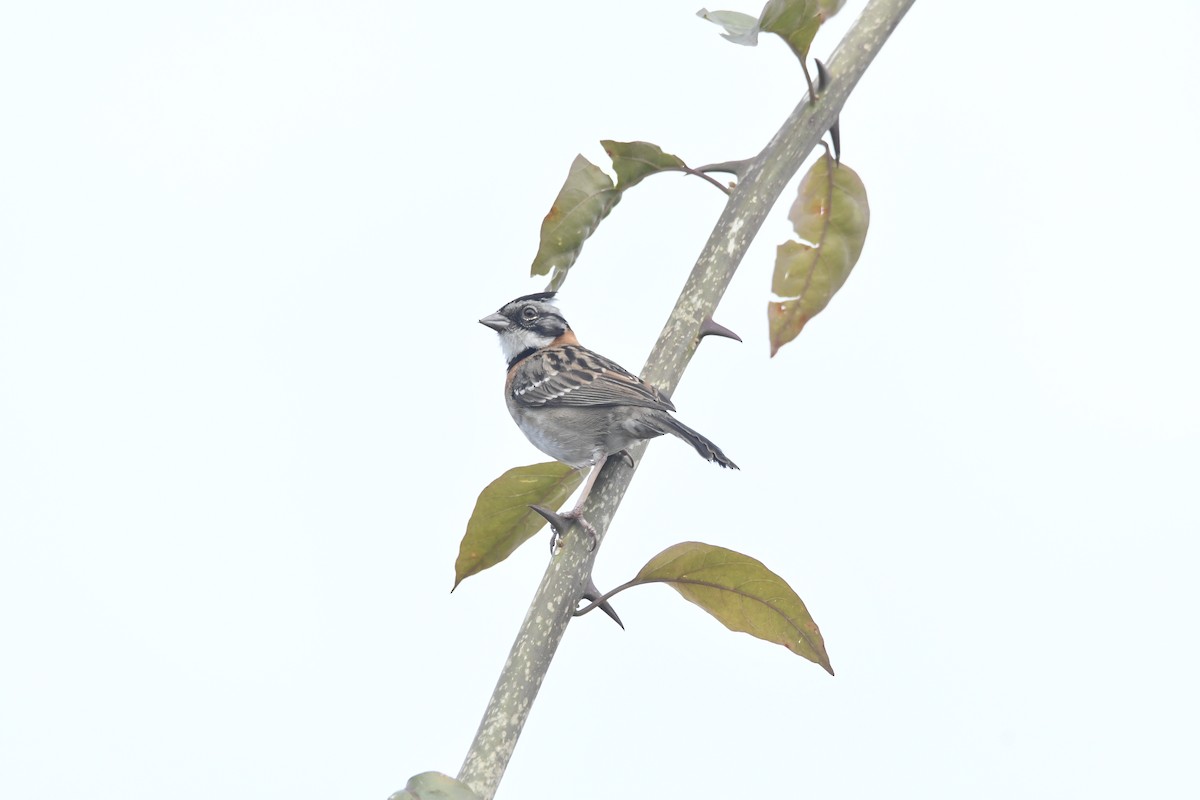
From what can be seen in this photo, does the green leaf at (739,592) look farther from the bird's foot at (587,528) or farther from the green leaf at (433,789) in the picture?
the green leaf at (433,789)

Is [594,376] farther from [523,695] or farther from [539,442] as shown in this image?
[523,695]

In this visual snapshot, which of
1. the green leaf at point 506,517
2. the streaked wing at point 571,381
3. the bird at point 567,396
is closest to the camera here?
the green leaf at point 506,517

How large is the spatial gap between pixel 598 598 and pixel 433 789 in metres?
0.51

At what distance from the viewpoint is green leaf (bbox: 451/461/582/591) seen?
8.10 ft

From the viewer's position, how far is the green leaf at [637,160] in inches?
103

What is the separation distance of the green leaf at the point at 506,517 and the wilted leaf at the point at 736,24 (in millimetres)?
911

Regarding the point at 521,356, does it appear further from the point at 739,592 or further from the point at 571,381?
the point at 739,592

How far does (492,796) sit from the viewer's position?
1.88 m

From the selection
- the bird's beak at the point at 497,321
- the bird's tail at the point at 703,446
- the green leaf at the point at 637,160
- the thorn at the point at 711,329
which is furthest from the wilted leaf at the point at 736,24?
the bird's beak at the point at 497,321

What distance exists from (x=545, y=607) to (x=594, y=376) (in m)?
2.53

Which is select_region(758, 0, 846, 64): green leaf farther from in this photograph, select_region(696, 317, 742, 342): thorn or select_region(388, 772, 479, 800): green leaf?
select_region(388, 772, 479, 800): green leaf

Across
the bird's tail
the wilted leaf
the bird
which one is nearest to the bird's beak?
the bird

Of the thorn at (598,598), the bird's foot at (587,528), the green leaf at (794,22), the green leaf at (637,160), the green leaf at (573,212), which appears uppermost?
the green leaf at (794,22)

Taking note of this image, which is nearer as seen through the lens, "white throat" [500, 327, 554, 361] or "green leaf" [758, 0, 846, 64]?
"green leaf" [758, 0, 846, 64]
